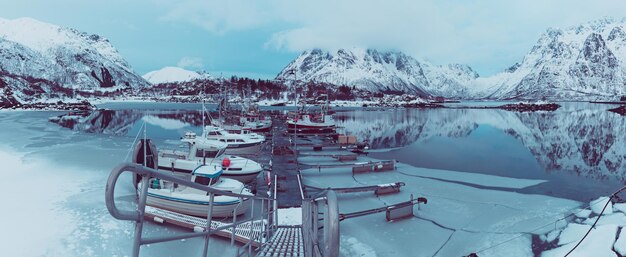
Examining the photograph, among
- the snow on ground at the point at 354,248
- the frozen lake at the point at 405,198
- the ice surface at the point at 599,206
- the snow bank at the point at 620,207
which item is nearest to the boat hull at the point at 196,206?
the frozen lake at the point at 405,198

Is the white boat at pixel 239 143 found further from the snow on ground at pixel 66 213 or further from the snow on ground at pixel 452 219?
the snow on ground at pixel 452 219

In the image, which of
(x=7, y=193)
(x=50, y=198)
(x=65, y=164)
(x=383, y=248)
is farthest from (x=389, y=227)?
(x=65, y=164)

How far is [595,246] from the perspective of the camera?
1220cm

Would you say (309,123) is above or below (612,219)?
above

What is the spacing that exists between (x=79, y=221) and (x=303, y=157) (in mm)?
21758

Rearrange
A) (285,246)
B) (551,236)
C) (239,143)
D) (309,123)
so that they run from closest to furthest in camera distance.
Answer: (285,246)
(551,236)
(239,143)
(309,123)

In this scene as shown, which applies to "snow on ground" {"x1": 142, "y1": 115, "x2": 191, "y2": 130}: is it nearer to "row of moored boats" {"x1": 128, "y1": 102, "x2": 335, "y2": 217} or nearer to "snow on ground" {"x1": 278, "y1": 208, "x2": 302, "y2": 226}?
"row of moored boats" {"x1": 128, "y1": 102, "x2": 335, "y2": 217}

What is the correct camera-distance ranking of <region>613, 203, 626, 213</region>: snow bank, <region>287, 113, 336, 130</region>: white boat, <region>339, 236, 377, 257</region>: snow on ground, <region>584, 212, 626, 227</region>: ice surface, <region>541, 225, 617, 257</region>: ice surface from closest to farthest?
<region>541, 225, 617, 257</region>: ice surface
<region>339, 236, 377, 257</region>: snow on ground
<region>584, 212, 626, 227</region>: ice surface
<region>613, 203, 626, 213</region>: snow bank
<region>287, 113, 336, 130</region>: white boat

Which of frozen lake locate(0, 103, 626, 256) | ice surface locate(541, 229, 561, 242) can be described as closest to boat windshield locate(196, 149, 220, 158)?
frozen lake locate(0, 103, 626, 256)

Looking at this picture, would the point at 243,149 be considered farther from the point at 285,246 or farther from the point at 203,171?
the point at 285,246

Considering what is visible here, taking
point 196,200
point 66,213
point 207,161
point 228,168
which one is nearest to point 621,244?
point 196,200

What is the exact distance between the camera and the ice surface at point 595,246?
11719 mm

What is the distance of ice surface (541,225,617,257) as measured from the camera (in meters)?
11.7

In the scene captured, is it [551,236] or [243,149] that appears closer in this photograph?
[551,236]
